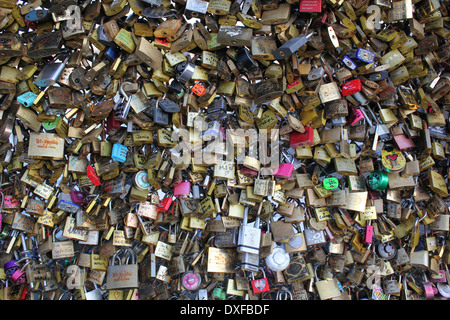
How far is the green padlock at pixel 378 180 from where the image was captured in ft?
9.19

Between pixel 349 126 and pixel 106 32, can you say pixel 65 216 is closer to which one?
pixel 106 32

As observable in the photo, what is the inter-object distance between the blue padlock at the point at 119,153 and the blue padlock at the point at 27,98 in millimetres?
586

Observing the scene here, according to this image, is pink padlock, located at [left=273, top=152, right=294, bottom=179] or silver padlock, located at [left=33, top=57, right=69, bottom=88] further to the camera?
pink padlock, located at [left=273, top=152, right=294, bottom=179]

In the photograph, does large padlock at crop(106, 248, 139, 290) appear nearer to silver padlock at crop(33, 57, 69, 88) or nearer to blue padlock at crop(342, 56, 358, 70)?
silver padlock at crop(33, 57, 69, 88)

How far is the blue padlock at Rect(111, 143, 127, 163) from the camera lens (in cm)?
247

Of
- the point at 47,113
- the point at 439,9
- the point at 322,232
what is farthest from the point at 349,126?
the point at 47,113

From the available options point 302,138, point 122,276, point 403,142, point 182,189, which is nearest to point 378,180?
point 403,142

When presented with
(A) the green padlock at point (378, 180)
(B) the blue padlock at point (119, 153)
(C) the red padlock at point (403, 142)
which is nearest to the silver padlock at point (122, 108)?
(B) the blue padlock at point (119, 153)

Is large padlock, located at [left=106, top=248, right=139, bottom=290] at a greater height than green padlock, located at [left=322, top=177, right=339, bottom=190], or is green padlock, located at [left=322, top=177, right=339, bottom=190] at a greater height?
green padlock, located at [left=322, top=177, right=339, bottom=190]

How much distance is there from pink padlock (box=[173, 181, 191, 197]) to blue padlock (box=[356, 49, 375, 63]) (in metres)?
1.47

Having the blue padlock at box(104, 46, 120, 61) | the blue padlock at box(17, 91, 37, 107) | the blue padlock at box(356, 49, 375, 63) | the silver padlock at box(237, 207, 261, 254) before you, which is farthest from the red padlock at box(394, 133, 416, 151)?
the blue padlock at box(17, 91, 37, 107)

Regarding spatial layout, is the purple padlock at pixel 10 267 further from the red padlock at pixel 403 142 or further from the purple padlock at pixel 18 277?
the red padlock at pixel 403 142

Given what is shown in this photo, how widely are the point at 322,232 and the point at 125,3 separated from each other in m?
2.11

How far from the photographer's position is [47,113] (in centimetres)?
245
